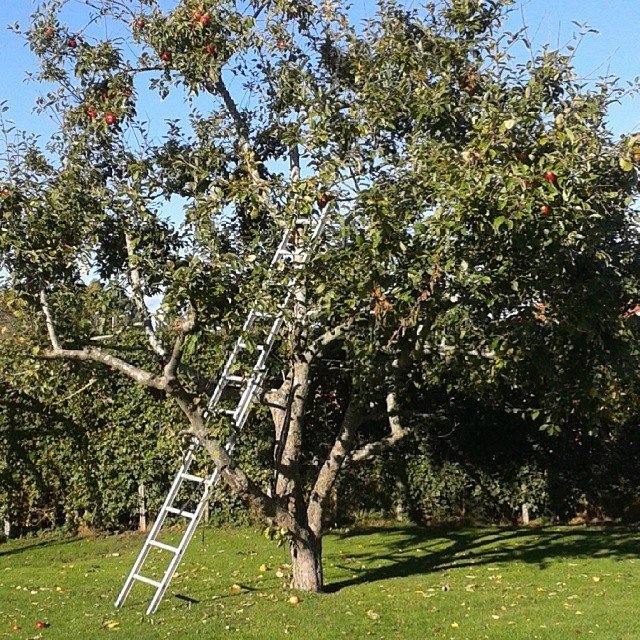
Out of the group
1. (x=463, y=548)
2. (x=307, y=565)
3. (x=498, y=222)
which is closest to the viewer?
(x=498, y=222)

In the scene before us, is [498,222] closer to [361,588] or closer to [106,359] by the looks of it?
[106,359]

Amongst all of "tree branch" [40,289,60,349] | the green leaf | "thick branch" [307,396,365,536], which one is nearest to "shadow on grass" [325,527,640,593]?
"thick branch" [307,396,365,536]

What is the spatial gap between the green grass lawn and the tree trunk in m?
0.24

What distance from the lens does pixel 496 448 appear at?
13.4m

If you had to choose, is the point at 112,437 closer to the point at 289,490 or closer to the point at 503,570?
the point at 289,490

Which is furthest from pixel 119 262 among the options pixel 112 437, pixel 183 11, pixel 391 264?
pixel 112 437

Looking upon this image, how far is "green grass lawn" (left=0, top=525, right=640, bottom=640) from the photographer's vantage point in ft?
23.4

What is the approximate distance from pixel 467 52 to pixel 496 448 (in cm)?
729

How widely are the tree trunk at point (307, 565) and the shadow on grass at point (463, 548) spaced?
357 mm

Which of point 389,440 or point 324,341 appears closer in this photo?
point 324,341

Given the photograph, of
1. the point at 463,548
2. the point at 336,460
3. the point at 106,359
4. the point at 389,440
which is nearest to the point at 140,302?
the point at 106,359

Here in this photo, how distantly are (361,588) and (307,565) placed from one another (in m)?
0.70

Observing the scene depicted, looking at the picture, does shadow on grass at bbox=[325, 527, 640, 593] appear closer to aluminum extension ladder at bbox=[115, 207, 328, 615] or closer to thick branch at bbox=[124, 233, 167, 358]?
aluminum extension ladder at bbox=[115, 207, 328, 615]

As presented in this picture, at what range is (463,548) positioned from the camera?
1142 cm
